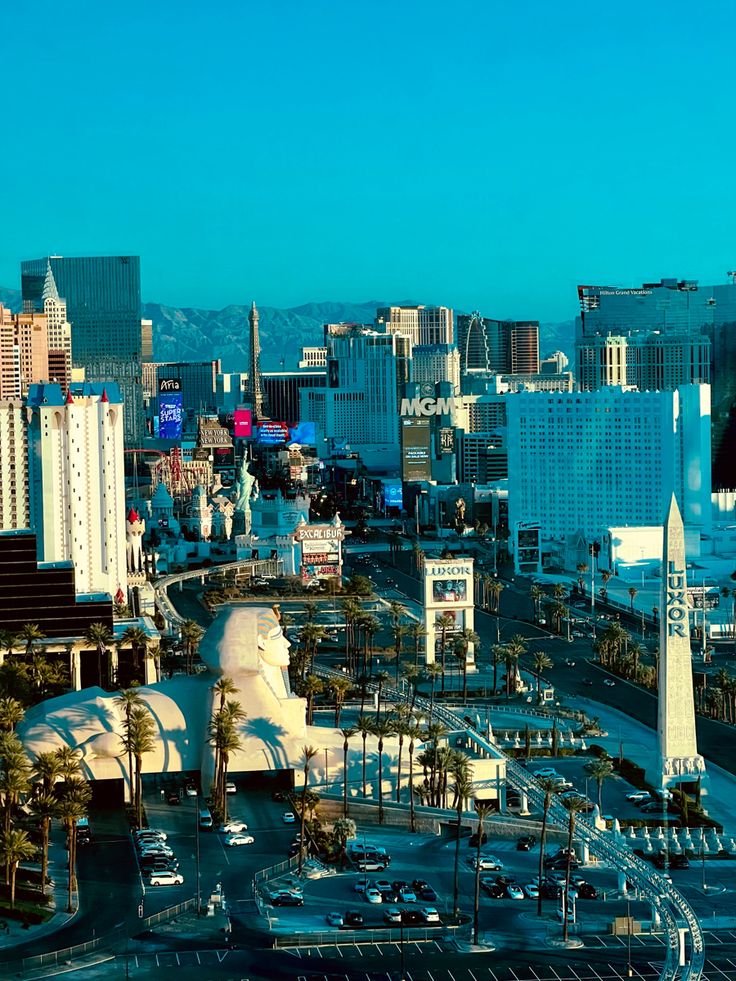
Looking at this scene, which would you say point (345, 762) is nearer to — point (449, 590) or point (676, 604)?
point (676, 604)

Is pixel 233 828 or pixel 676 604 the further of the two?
pixel 676 604

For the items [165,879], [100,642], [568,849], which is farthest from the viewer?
[100,642]

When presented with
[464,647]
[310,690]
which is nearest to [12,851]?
[310,690]

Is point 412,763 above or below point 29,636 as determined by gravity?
below

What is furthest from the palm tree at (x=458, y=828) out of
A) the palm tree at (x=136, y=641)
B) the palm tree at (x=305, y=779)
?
the palm tree at (x=136, y=641)

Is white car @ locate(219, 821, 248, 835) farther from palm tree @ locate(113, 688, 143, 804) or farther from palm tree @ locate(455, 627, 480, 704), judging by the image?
palm tree @ locate(455, 627, 480, 704)

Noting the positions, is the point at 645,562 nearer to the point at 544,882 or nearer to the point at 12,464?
the point at 12,464

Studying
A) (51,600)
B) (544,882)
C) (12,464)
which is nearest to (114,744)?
(544,882)

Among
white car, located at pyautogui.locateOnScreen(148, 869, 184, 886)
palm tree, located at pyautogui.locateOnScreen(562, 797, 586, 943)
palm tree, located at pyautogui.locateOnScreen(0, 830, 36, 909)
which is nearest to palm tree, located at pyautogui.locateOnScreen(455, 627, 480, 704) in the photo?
palm tree, located at pyautogui.locateOnScreen(562, 797, 586, 943)
